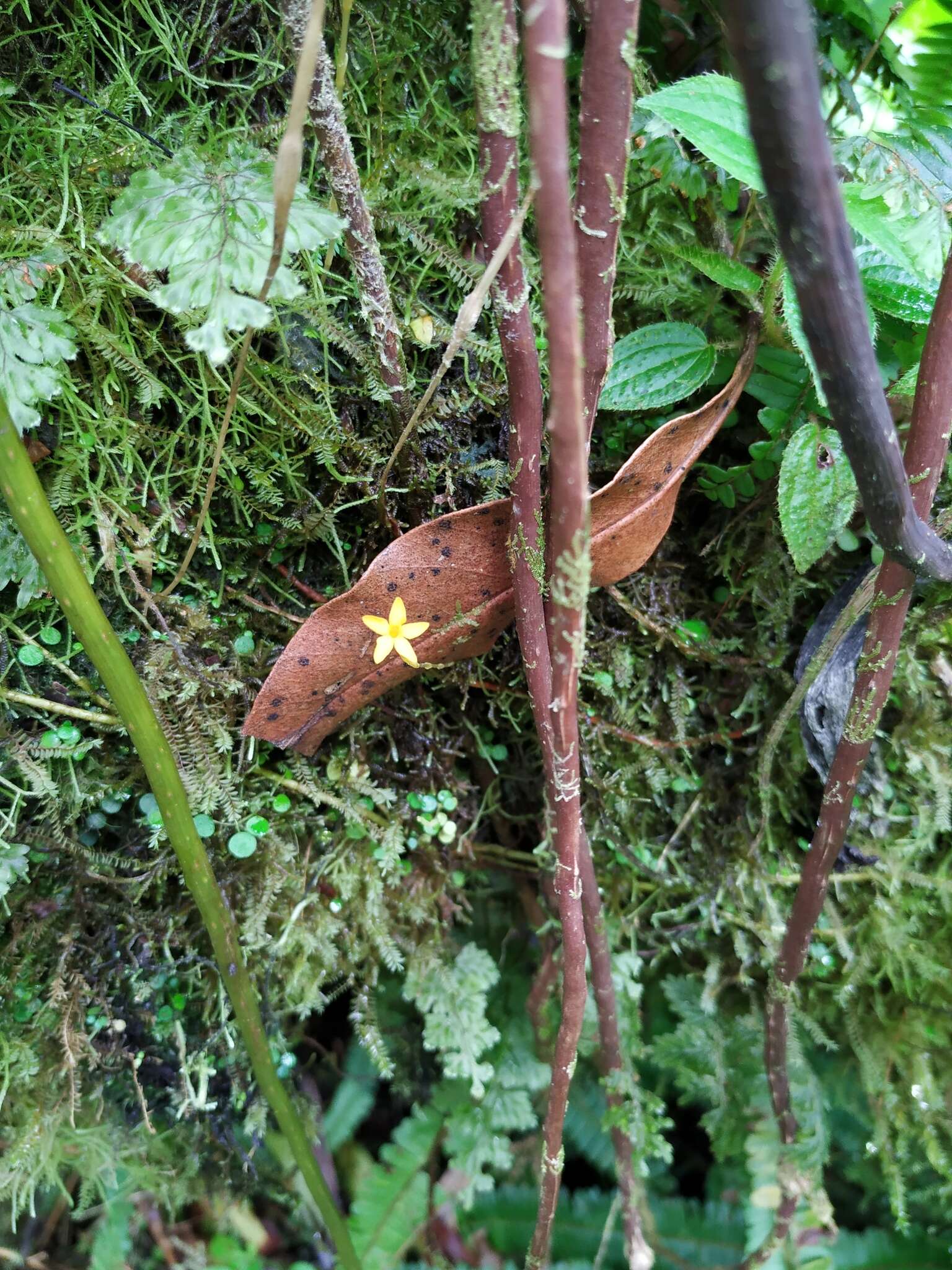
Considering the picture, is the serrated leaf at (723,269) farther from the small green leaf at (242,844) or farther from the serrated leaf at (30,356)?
the small green leaf at (242,844)

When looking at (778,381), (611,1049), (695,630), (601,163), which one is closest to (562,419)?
(601,163)

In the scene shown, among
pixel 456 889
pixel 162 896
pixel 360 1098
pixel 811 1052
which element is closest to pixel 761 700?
pixel 456 889

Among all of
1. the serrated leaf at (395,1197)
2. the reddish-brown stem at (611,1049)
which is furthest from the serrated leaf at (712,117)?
the serrated leaf at (395,1197)

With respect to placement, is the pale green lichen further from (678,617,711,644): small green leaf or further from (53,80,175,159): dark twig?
(678,617,711,644): small green leaf

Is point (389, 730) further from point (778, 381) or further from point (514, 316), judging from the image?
point (778, 381)

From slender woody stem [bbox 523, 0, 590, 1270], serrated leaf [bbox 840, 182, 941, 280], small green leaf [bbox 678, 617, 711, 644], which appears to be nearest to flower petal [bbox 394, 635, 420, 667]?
slender woody stem [bbox 523, 0, 590, 1270]

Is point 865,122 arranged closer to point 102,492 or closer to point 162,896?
point 102,492
